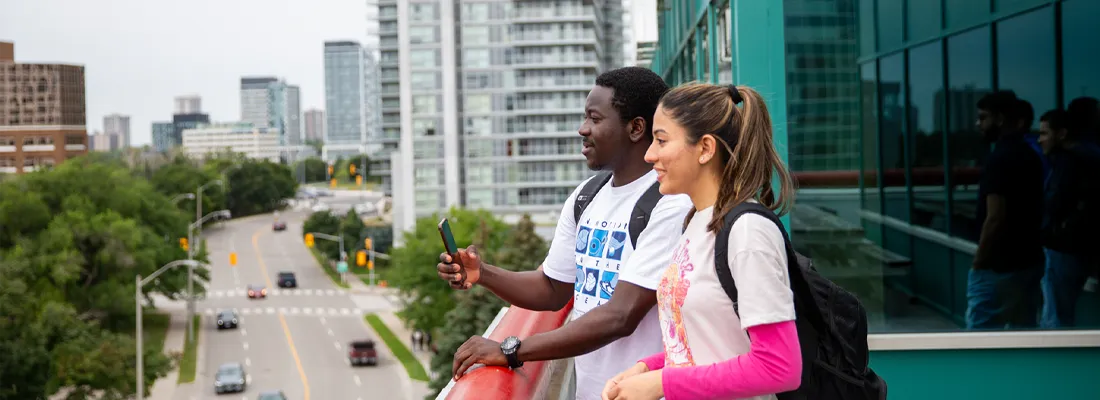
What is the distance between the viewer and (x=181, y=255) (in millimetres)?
60656

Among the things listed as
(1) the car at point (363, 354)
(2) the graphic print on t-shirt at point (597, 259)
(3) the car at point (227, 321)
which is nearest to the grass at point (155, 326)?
(3) the car at point (227, 321)

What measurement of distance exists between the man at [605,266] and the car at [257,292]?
7387cm

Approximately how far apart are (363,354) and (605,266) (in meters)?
48.2

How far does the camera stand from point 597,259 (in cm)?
350

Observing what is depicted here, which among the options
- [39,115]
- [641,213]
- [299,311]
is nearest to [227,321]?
[299,311]

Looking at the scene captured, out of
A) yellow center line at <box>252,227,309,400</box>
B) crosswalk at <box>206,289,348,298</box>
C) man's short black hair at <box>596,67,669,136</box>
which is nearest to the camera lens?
man's short black hair at <box>596,67,669,136</box>

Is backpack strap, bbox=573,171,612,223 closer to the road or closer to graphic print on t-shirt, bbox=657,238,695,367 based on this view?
graphic print on t-shirt, bbox=657,238,695,367

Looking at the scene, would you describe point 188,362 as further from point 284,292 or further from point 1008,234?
point 1008,234

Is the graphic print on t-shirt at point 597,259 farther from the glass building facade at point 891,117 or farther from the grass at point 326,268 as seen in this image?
the grass at point 326,268

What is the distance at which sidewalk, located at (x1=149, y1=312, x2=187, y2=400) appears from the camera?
44375 millimetres

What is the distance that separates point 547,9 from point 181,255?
Answer: 30201 millimetres

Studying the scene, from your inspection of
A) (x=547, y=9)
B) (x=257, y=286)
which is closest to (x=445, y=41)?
(x=547, y=9)

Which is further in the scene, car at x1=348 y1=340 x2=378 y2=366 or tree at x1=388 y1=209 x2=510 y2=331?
car at x1=348 y1=340 x2=378 y2=366

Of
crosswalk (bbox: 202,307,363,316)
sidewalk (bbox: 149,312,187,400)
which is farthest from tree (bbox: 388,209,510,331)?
crosswalk (bbox: 202,307,363,316)
